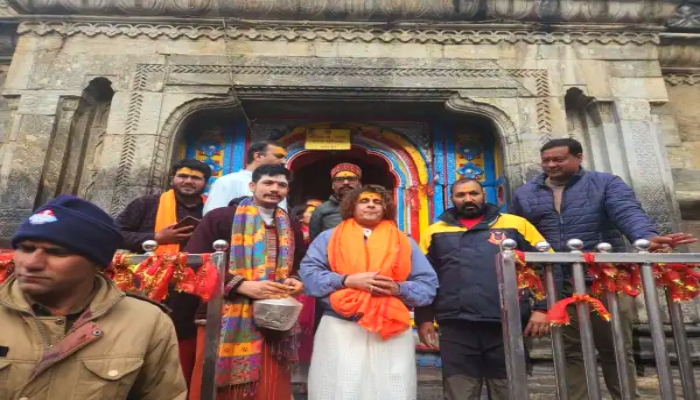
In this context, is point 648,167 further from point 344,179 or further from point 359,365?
point 359,365

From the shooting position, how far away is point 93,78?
5.26 metres

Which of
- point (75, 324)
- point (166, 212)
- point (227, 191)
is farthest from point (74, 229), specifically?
point (227, 191)

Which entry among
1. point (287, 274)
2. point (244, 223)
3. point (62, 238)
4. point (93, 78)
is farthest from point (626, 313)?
point (93, 78)

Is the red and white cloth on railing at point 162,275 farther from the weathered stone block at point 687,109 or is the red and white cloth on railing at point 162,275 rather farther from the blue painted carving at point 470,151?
the weathered stone block at point 687,109

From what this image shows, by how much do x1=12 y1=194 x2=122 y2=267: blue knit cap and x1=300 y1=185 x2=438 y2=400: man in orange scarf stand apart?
3.75ft

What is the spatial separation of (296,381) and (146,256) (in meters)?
1.91

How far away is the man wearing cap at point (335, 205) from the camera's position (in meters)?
3.47

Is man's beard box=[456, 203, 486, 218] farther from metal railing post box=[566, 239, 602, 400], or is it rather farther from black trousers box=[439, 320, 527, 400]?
metal railing post box=[566, 239, 602, 400]

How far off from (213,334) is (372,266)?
35.4 inches

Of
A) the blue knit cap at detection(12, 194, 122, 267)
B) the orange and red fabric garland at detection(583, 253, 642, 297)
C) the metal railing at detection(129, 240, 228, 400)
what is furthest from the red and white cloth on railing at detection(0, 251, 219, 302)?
the orange and red fabric garland at detection(583, 253, 642, 297)

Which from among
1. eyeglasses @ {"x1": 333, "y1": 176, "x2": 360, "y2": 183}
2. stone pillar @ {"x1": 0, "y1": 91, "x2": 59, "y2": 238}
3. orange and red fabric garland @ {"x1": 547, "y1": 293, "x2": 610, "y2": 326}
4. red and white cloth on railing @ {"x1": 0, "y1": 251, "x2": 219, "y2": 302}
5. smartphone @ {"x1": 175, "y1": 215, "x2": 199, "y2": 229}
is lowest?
orange and red fabric garland @ {"x1": 547, "y1": 293, "x2": 610, "y2": 326}

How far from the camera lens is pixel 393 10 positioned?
18.0 ft

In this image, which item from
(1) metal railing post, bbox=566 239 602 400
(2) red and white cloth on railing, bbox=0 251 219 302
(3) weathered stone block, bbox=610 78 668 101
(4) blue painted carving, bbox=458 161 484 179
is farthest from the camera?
(4) blue painted carving, bbox=458 161 484 179

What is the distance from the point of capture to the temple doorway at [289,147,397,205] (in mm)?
6133
